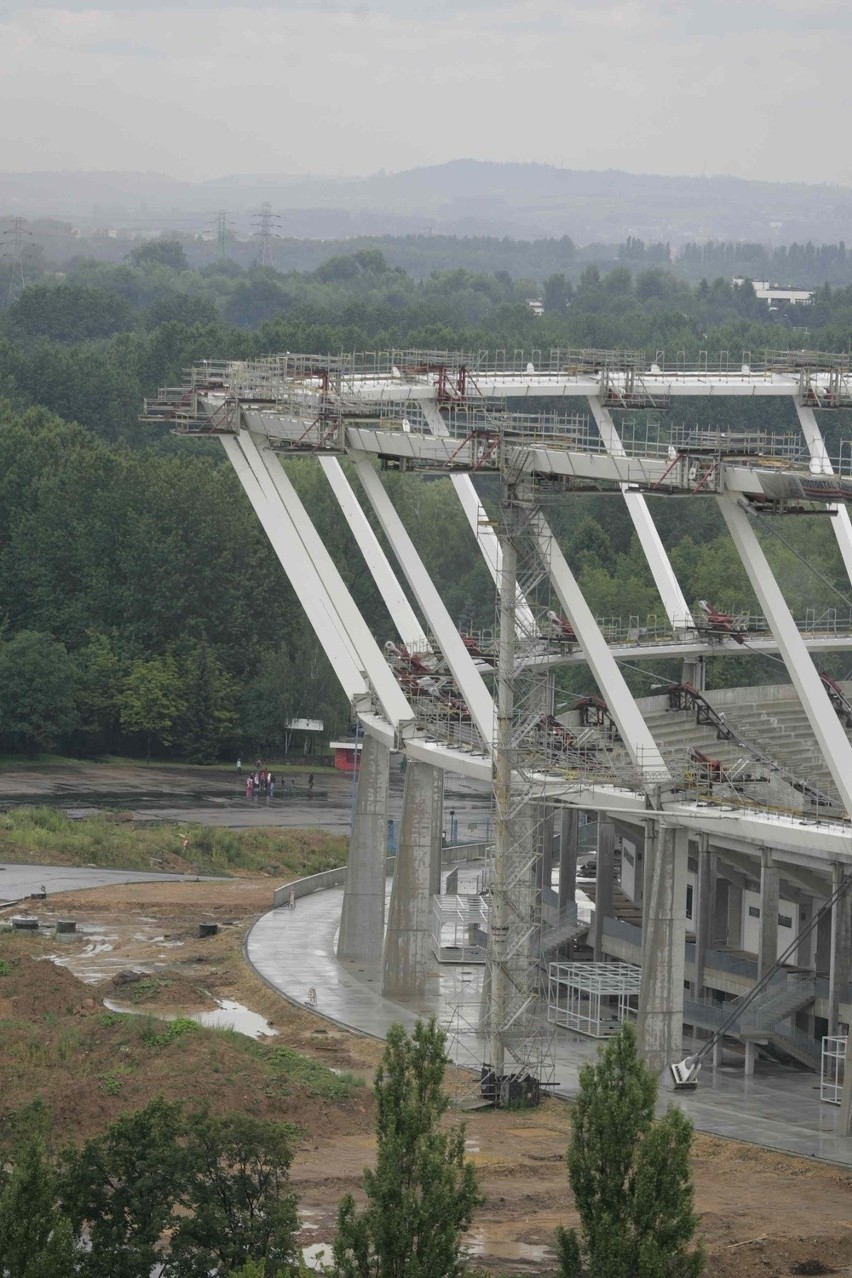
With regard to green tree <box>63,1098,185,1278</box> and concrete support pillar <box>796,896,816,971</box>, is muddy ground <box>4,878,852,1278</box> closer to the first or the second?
green tree <box>63,1098,185,1278</box>

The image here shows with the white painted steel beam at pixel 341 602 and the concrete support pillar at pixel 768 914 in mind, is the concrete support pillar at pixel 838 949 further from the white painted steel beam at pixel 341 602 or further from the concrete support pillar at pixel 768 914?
the white painted steel beam at pixel 341 602

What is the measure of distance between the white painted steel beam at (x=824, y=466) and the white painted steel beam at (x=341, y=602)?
14.5 m

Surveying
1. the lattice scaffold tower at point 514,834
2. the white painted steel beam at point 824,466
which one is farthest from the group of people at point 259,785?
the lattice scaffold tower at point 514,834

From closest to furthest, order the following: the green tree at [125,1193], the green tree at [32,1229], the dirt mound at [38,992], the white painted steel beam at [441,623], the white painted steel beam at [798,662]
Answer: the green tree at [32,1229], the green tree at [125,1193], the white painted steel beam at [798,662], the dirt mound at [38,992], the white painted steel beam at [441,623]

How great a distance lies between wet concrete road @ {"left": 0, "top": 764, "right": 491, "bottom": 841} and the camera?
102 m

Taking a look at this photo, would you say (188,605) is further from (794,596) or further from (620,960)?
(620,960)

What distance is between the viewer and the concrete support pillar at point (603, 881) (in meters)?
64.4

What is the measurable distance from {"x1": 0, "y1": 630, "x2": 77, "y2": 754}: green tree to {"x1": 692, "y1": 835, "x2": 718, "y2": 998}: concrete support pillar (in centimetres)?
5810

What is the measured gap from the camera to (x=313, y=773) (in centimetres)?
11844

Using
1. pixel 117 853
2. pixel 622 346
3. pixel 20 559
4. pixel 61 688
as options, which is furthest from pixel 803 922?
pixel 622 346

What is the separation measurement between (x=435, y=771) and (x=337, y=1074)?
12827mm

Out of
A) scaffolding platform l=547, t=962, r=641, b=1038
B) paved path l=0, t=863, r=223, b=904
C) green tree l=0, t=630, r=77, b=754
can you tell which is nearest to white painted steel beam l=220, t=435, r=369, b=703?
scaffolding platform l=547, t=962, r=641, b=1038

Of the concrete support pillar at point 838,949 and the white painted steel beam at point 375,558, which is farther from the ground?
the white painted steel beam at point 375,558

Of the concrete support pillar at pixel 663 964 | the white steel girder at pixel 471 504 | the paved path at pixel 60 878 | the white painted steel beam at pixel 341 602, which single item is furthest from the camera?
the paved path at pixel 60 878
